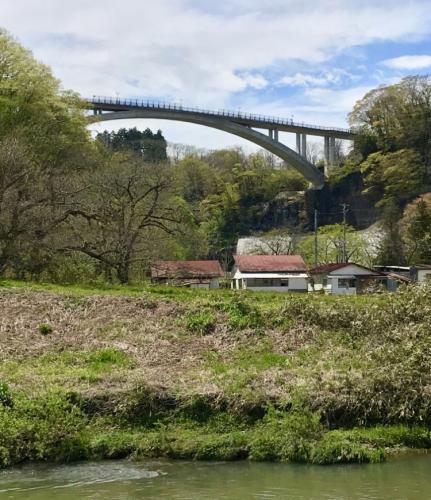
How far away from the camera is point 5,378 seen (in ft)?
35.8

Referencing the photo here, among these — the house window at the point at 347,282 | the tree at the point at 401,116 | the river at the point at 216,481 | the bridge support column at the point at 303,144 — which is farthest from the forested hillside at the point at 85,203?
the river at the point at 216,481

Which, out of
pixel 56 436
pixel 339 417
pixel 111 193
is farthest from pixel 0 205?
pixel 339 417

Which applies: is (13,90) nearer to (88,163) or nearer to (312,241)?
(88,163)

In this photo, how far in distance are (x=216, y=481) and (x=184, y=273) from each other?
77.8 ft

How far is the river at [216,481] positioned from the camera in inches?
302

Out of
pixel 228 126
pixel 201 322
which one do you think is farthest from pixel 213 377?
pixel 228 126

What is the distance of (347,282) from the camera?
1587 inches

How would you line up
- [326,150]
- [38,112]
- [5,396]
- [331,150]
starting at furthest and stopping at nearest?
[331,150] < [326,150] < [38,112] < [5,396]

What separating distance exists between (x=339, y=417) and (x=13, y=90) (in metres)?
23.2

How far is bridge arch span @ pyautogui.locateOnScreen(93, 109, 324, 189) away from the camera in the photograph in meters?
52.4

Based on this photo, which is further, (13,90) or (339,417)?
(13,90)

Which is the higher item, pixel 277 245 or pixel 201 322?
pixel 277 245

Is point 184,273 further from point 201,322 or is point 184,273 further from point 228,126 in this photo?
point 228,126

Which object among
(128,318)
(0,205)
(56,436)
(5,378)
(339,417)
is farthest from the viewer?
(0,205)
